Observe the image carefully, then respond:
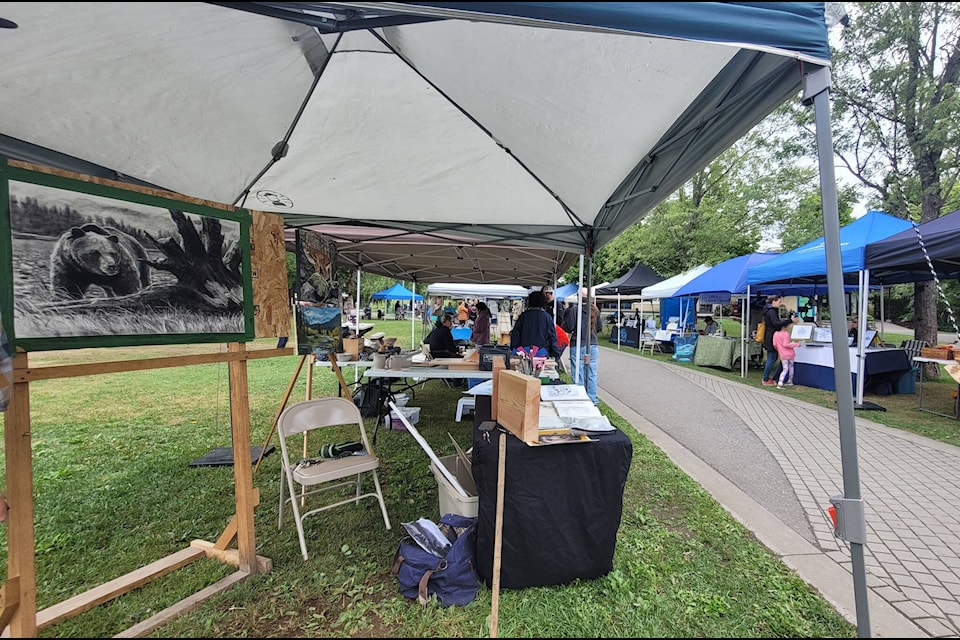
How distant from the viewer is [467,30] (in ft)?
6.13

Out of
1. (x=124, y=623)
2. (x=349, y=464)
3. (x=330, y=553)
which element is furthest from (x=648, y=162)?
(x=124, y=623)

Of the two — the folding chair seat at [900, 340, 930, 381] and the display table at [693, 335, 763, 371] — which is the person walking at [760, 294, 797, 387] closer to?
the display table at [693, 335, 763, 371]

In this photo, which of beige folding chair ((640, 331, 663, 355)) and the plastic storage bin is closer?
the plastic storage bin

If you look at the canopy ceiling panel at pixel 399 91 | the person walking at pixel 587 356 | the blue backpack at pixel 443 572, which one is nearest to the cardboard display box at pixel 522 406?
the blue backpack at pixel 443 572

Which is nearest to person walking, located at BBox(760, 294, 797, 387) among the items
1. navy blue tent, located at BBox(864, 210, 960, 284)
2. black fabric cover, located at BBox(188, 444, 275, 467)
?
navy blue tent, located at BBox(864, 210, 960, 284)

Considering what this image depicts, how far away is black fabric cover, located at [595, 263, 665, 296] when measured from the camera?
607 inches

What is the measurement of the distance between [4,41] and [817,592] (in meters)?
4.69

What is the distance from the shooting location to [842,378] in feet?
5.02

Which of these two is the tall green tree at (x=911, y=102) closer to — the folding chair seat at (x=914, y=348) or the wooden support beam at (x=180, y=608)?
the folding chair seat at (x=914, y=348)

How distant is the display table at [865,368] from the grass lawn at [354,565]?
18.5 feet

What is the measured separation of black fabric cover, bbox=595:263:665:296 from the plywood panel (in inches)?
567

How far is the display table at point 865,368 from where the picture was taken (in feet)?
22.5

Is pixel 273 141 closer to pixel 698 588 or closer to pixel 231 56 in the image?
pixel 231 56

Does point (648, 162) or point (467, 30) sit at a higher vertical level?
point (467, 30)
